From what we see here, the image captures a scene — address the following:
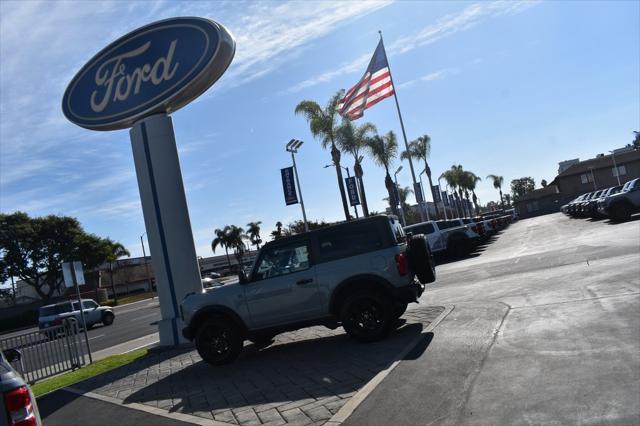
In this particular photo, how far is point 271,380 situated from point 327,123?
96.6 ft

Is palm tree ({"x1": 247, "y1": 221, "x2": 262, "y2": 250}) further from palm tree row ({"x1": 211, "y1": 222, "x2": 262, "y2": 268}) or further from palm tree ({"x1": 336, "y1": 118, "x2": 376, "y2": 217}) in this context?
palm tree ({"x1": 336, "y1": 118, "x2": 376, "y2": 217})

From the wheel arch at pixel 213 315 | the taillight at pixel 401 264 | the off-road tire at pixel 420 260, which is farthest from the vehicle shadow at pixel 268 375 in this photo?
the taillight at pixel 401 264

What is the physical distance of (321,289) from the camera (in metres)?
8.28

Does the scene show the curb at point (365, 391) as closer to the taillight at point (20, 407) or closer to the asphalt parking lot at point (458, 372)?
the asphalt parking lot at point (458, 372)

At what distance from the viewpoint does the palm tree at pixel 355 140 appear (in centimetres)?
3606

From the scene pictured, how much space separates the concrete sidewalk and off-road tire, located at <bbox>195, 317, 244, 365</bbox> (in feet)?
0.56

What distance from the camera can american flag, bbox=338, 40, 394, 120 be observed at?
2564 centimetres

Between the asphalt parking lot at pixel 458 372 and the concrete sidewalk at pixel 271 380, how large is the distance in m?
0.03

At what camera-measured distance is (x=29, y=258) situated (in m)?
50.9

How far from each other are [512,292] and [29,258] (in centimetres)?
5236

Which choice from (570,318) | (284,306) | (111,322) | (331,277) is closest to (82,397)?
(284,306)

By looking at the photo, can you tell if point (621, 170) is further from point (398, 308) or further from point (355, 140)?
point (398, 308)

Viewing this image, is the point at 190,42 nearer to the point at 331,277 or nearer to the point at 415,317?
the point at 331,277

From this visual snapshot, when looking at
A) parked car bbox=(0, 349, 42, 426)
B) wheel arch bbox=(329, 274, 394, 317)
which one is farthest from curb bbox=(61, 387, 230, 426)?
wheel arch bbox=(329, 274, 394, 317)
